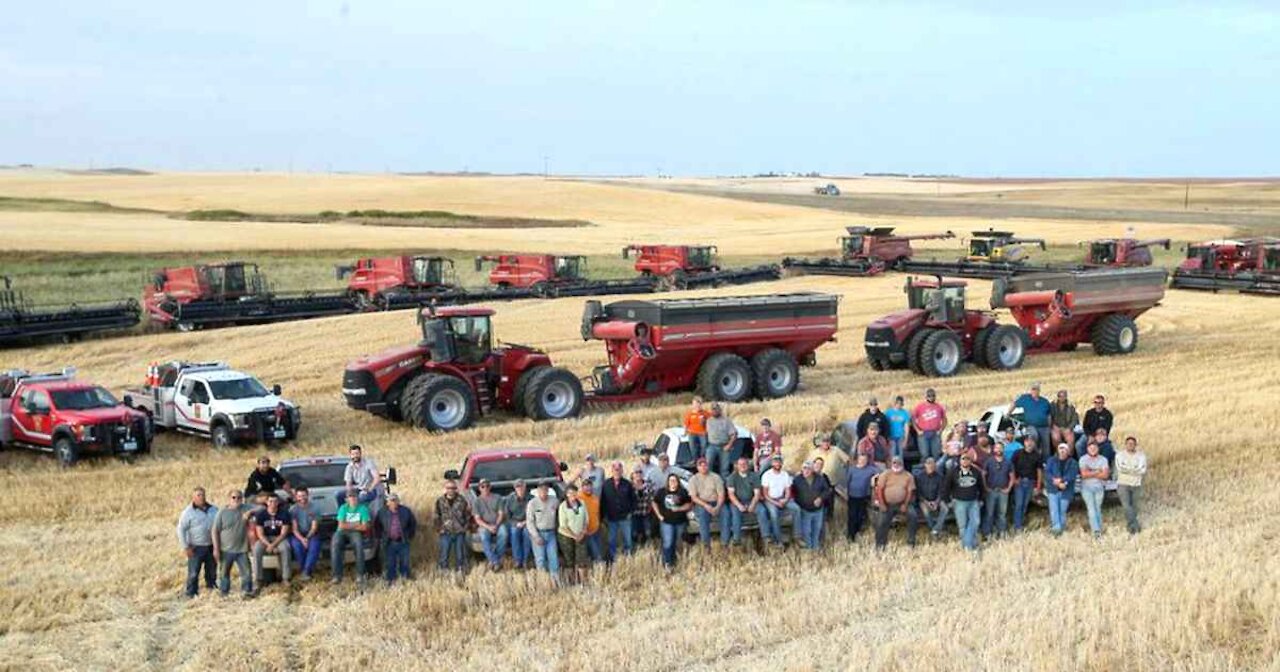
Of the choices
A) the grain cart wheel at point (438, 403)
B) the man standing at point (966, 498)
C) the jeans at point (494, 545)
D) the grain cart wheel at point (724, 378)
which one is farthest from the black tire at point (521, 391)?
the man standing at point (966, 498)

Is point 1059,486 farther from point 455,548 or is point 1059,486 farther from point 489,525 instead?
point 455,548

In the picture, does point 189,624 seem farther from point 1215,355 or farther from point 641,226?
point 641,226

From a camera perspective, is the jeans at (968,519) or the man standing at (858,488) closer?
the jeans at (968,519)

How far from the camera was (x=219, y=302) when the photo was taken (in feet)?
111

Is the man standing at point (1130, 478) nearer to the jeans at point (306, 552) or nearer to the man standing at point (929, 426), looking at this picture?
the man standing at point (929, 426)

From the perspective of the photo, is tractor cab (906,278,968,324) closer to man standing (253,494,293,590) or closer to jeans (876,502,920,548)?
jeans (876,502,920,548)

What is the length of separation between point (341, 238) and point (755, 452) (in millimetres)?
47674

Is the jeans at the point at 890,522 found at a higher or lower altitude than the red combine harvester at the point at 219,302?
lower

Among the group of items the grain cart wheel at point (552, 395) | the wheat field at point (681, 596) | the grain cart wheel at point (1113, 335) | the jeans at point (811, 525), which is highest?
the grain cart wheel at point (1113, 335)

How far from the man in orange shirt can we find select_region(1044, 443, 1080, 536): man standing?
391 centimetres

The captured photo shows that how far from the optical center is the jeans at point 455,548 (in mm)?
12906

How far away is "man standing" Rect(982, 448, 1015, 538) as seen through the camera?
13.9 meters

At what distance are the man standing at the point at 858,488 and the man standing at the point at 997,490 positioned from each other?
117 centimetres

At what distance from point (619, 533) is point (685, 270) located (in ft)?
100
